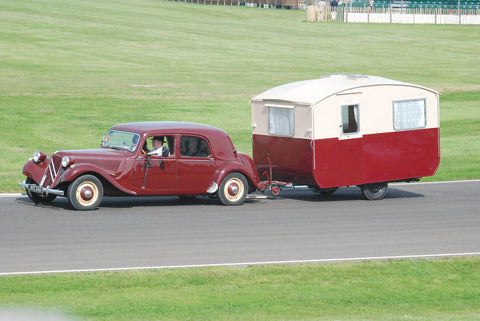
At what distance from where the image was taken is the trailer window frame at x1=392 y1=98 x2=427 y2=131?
63.3 feet

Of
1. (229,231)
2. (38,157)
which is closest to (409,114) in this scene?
(229,231)

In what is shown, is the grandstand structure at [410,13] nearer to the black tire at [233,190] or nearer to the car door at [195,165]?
the black tire at [233,190]

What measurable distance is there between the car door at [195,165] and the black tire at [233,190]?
A: 0.31 metres

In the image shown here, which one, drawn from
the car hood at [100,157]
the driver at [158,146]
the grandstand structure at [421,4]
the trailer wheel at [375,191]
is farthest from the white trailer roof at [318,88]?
the grandstand structure at [421,4]

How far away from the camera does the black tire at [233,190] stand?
59.6 ft

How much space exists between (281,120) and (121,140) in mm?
3443

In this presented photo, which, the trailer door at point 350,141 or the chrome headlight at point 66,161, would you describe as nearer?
the chrome headlight at point 66,161

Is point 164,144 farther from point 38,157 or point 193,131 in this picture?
point 38,157

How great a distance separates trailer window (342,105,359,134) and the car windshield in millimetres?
4335

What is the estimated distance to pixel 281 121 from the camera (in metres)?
19.0

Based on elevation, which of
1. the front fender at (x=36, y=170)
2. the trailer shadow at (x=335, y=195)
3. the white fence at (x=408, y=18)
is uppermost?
the white fence at (x=408, y=18)

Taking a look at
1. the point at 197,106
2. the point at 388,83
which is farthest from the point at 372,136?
the point at 197,106

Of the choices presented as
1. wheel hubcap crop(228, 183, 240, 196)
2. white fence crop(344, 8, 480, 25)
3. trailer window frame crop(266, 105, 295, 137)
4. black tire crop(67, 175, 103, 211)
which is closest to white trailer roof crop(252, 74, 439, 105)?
trailer window frame crop(266, 105, 295, 137)

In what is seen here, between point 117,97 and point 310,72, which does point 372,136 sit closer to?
point 117,97
